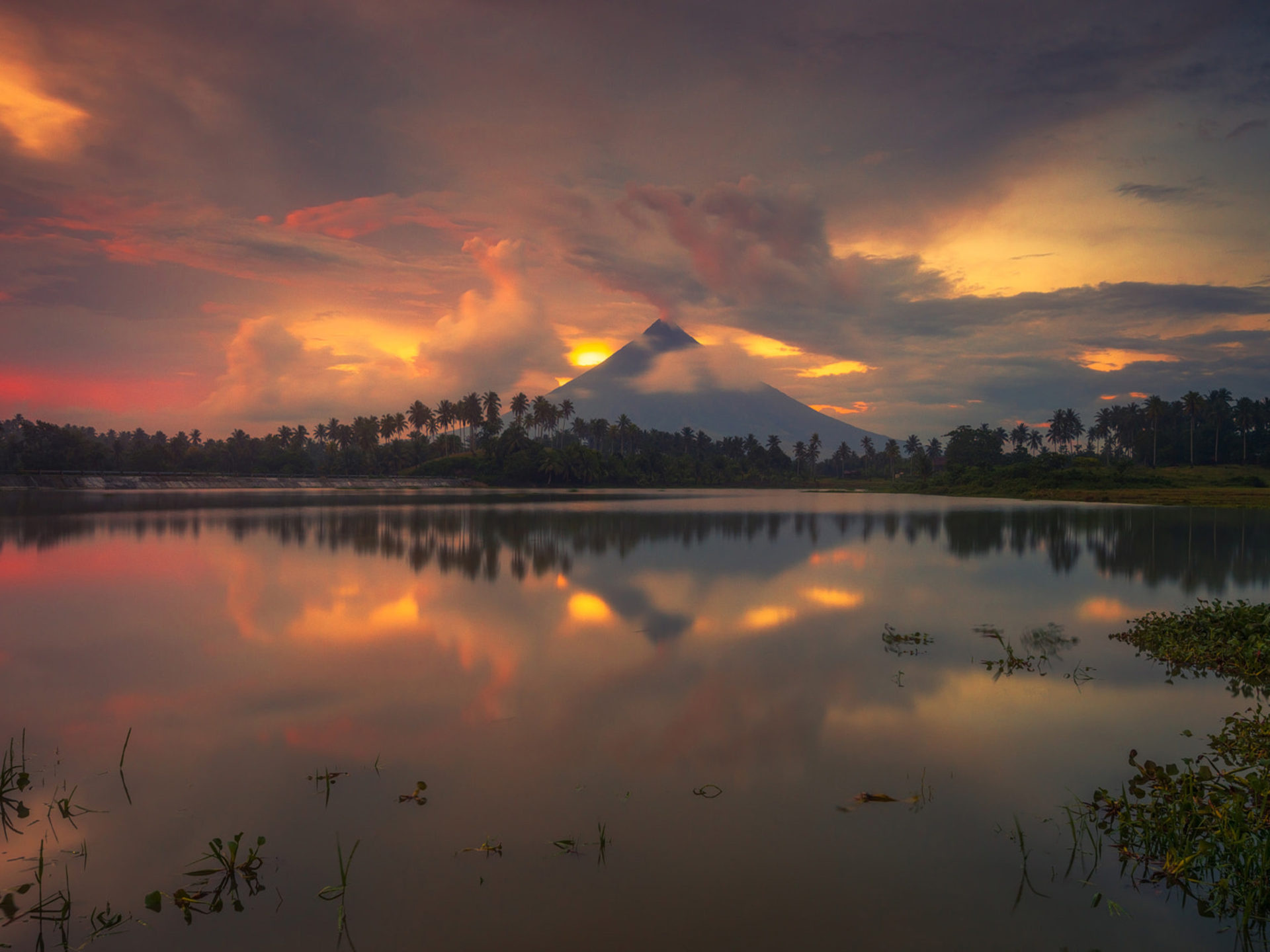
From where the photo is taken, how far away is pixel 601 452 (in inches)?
5714

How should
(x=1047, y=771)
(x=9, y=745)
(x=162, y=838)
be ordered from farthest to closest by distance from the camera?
1. (x=9, y=745)
2. (x=1047, y=771)
3. (x=162, y=838)

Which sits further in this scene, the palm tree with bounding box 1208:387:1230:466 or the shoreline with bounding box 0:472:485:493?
the palm tree with bounding box 1208:387:1230:466

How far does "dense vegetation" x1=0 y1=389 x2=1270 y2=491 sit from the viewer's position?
328 feet

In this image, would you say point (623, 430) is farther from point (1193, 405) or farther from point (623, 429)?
point (1193, 405)

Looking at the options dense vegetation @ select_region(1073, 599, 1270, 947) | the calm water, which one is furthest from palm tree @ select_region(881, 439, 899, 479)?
dense vegetation @ select_region(1073, 599, 1270, 947)

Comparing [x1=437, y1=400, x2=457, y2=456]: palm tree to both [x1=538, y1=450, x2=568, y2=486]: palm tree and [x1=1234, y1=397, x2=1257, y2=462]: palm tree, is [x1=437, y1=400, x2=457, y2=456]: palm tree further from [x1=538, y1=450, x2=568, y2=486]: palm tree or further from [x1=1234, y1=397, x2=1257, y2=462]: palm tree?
[x1=1234, y1=397, x2=1257, y2=462]: palm tree

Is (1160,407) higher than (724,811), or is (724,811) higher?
(1160,407)

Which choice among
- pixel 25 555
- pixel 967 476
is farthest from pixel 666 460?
pixel 25 555

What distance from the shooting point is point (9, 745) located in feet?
25.1

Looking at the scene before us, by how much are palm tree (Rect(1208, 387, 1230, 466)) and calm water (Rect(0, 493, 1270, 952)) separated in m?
150

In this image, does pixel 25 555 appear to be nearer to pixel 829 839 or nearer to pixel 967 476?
pixel 829 839

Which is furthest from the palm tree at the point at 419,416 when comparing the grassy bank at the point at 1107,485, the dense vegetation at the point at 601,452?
the grassy bank at the point at 1107,485

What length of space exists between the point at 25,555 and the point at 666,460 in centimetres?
12391

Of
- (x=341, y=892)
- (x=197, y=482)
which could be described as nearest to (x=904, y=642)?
(x=341, y=892)
